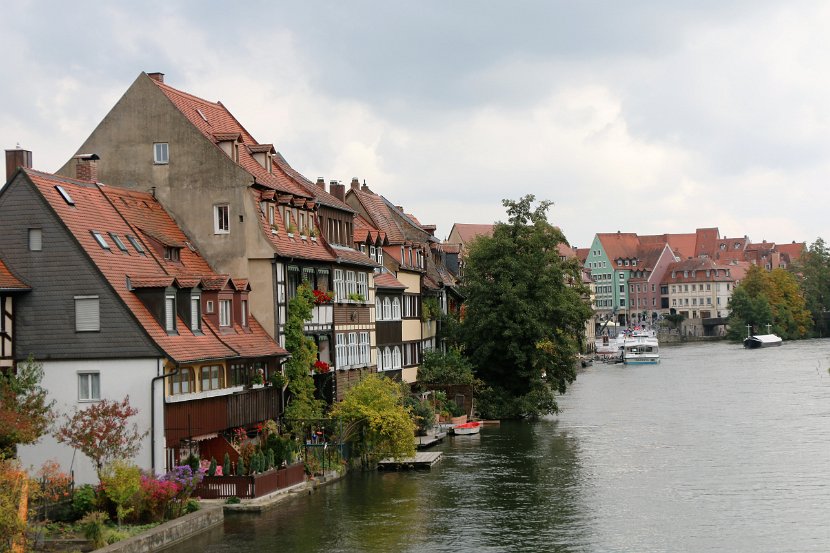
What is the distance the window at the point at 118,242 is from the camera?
42312mm

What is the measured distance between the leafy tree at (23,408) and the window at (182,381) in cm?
382

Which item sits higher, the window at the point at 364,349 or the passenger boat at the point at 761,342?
the passenger boat at the point at 761,342

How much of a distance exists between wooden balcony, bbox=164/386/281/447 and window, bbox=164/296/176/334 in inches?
100

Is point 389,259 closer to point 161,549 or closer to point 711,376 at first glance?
point 161,549

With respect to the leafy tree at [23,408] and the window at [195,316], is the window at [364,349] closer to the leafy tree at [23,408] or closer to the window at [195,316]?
the window at [195,316]

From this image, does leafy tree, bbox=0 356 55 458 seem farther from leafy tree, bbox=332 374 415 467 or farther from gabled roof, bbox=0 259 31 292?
leafy tree, bbox=332 374 415 467

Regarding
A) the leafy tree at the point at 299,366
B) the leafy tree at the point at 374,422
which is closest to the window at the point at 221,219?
the leafy tree at the point at 299,366

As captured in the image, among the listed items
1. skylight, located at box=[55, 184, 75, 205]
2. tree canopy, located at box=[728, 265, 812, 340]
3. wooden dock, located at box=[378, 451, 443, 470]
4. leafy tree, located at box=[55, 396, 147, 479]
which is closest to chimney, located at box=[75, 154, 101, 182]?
skylight, located at box=[55, 184, 75, 205]

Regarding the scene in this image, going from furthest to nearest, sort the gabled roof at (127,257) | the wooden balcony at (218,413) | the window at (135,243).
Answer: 1. the window at (135,243)
2. the gabled roof at (127,257)
3. the wooden balcony at (218,413)

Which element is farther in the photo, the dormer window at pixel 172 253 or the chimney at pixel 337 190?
the chimney at pixel 337 190

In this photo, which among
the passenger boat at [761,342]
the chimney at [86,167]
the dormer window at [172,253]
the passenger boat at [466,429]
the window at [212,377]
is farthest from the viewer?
the passenger boat at [761,342]

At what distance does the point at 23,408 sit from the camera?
123 ft

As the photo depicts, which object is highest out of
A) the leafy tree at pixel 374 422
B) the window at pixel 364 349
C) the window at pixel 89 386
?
the window at pixel 364 349

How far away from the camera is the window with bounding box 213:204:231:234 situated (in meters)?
49.2
